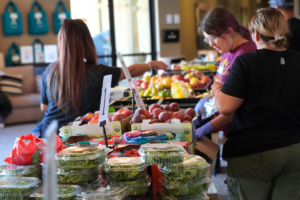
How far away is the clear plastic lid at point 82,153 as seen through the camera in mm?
1260

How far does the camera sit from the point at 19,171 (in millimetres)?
1263

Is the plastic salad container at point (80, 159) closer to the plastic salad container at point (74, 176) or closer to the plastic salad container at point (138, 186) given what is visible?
the plastic salad container at point (74, 176)

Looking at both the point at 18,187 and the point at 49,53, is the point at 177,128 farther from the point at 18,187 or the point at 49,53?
the point at 49,53

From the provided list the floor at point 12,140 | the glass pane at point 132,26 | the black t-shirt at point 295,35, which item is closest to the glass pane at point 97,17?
the glass pane at point 132,26

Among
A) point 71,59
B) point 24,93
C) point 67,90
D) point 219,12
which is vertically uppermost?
point 219,12

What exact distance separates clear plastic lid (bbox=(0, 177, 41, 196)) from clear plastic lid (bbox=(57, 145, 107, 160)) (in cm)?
12

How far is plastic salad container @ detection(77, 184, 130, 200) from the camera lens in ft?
3.77

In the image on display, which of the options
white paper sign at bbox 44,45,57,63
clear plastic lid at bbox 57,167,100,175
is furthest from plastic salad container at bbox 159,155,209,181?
white paper sign at bbox 44,45,57,63

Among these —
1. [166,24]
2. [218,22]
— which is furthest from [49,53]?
[218,22]

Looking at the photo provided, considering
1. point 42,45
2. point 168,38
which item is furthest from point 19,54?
point 168,38

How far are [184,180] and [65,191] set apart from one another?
1.26 ft

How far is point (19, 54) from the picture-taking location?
7648 mm

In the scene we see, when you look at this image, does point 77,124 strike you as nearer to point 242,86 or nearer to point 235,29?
point 242,86

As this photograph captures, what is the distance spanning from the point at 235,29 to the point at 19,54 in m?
6.24
